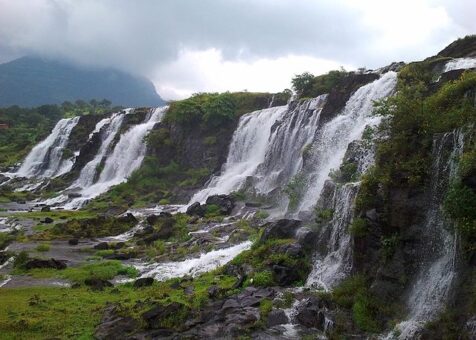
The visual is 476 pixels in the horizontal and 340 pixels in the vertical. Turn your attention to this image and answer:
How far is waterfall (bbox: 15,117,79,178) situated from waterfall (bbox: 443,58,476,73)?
172 ft

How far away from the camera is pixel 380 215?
52.6 ft

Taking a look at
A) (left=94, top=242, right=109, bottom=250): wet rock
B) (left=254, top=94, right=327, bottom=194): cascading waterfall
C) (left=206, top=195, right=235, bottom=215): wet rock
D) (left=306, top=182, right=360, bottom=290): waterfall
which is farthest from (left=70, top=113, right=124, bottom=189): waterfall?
(left=306, top=182, right=360, bottom=290): waterfall

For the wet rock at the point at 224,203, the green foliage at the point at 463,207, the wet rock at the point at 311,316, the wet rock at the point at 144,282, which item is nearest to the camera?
the green foliage at the point at 463,207

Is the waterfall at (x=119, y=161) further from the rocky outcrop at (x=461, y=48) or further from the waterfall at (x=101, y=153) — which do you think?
the rocky outcrop at (x=461, y=48)

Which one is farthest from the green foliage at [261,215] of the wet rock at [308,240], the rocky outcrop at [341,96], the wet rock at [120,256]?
the wet rock at [308,240]

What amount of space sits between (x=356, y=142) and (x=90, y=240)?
16.7m

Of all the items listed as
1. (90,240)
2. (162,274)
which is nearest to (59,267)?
(162,274)

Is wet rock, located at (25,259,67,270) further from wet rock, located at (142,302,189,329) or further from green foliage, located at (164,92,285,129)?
green foliage, located at (164,92,285,129)

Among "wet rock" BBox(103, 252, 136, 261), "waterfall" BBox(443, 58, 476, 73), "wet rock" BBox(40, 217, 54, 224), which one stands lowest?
"wet rock" BBox(103, 252, 136, 261)

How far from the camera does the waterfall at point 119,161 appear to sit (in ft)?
180

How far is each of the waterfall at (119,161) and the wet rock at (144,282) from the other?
1294 inches

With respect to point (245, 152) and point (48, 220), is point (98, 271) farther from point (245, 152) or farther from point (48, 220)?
point (245, 152)

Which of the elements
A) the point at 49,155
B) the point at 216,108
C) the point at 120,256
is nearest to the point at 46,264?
the point at 120,256

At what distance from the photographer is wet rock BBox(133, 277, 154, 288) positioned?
20.0m
